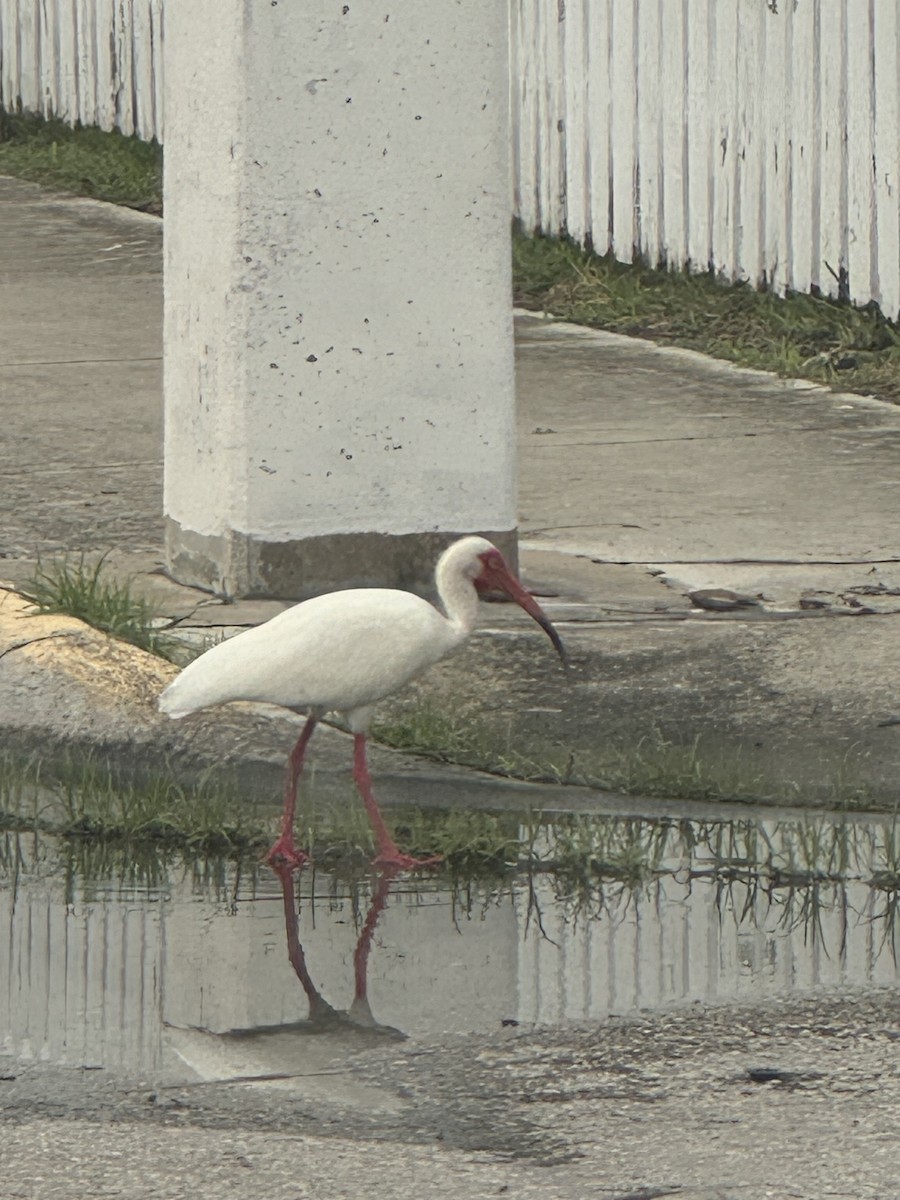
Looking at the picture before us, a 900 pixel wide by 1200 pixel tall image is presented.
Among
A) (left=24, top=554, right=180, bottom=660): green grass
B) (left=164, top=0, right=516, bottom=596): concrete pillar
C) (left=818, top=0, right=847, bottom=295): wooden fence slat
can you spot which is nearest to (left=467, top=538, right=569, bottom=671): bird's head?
(left=24, top=554, right=180, bottom=660): green grass

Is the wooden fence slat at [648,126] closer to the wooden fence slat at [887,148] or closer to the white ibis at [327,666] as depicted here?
the wooden fence slat at [887,148]

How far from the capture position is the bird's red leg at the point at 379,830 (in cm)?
509

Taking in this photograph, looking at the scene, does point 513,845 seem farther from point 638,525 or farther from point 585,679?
point 638,525

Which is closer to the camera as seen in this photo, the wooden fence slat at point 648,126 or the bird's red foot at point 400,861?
the bird's red foot at point 400,861

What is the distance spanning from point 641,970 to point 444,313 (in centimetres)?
257

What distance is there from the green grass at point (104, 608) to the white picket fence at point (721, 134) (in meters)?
4.40

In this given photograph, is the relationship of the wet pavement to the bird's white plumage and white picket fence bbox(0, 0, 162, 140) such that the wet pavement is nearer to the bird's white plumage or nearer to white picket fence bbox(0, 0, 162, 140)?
the bird's white plumage

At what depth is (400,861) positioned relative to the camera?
200 inches

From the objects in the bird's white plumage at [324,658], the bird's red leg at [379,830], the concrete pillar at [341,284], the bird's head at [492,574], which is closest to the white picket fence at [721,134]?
the concrete pillar at [341,284]

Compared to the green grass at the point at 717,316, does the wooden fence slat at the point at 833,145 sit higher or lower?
higher

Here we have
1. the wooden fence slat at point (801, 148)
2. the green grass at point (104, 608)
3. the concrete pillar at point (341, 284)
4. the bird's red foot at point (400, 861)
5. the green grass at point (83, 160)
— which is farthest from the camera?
the green grass at point (83, 160)

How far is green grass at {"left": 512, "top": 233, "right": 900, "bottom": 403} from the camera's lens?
9.82 meters

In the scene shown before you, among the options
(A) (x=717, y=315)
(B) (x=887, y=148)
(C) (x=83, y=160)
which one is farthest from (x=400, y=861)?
(C) (x=83, y=160)

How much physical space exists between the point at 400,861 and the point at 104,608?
1.42 metres
